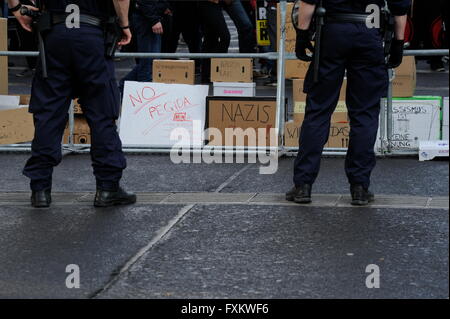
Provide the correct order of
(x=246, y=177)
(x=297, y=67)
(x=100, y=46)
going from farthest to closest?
1. (x=297, y=67)
2. (x=246, y=177)
3. (x=100, y=46)

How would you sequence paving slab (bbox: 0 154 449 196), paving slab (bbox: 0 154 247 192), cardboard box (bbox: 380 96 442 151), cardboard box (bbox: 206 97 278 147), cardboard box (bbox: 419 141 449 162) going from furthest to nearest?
1. cardboard box (bbox: 206 97 278 147)
2. cardboard box (bbox: 380 96 442 151)
3. cardboard box (bbox: 419 141 449 162)
4. paving slab (bbox: 0 154 247 192)
5. paving slab (bbox: 0 154 449 196)

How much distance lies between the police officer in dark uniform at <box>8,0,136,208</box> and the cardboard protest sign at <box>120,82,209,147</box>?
2.12m

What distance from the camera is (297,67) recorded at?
933 cm

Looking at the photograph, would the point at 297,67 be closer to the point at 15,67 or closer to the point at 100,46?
the point at 100,46

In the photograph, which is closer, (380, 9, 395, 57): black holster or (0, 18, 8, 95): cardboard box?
(380, 9, 395, 57): black holster

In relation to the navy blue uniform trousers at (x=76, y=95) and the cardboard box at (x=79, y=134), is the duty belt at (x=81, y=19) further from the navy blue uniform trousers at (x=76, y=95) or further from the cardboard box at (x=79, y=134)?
the cardboard box at (x=79, y=134)

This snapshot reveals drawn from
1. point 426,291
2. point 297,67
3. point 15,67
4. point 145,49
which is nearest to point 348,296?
point 426,291

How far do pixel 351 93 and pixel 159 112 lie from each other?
262cm

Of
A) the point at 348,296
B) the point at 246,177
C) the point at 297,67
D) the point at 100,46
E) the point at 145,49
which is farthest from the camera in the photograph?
the point at 145,49

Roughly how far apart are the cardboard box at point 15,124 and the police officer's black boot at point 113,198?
2.30m

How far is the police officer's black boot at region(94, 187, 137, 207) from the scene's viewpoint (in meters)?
6.75

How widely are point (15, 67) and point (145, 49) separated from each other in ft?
16.5

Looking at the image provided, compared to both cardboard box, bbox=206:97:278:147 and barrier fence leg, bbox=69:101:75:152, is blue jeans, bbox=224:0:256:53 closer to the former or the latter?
cardboard box, bbox=206:97:278:147

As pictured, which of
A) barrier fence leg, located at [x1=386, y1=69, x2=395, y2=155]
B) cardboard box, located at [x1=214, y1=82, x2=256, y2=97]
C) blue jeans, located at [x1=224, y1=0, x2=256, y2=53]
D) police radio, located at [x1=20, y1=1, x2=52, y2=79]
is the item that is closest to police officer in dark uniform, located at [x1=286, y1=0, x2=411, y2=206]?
police radio, located at [x1=20, y1=1, x2=52, y2=79]
